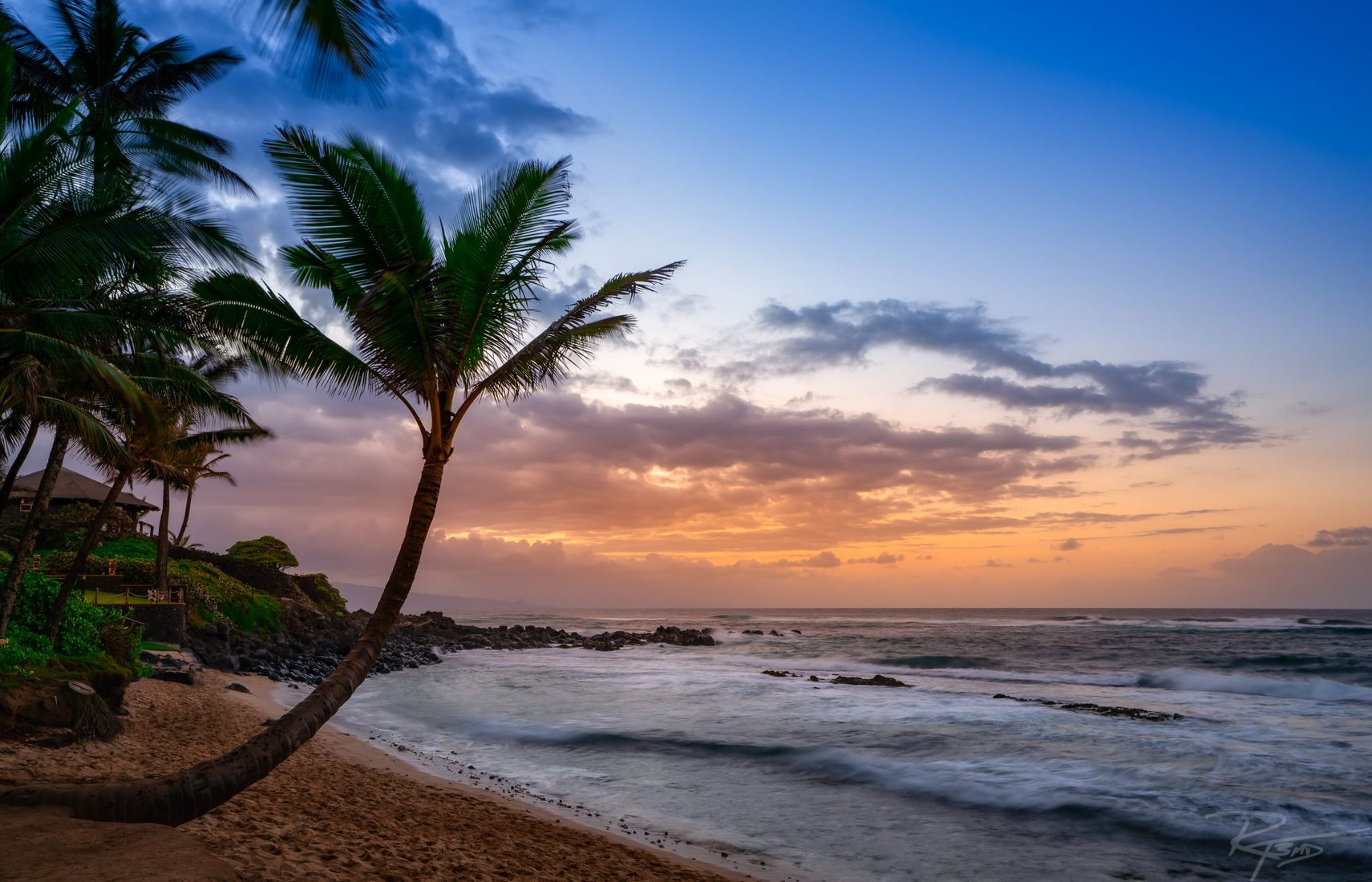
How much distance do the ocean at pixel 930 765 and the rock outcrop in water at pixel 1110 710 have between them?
0.41 m

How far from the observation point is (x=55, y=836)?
522cm

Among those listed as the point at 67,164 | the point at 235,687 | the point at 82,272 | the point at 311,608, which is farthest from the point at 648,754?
the point at 311,608

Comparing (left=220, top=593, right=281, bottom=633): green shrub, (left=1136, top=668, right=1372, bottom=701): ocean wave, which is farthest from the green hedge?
(left=1136, top=668, right=1372, bottom=701): ocean wave

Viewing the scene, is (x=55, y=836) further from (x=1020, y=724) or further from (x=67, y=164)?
(x=1020, y=724)

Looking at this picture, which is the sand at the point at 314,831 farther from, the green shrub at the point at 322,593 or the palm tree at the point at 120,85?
the green shrub at the point at 322,593

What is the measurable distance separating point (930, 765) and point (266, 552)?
4053 centimetres

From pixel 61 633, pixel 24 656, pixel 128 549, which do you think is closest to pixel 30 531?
pixel 61 633

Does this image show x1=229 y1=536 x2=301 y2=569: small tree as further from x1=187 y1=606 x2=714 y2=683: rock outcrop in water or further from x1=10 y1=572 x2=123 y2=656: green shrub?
x1=10 y1=572 x2=123 y2=656: green shrub

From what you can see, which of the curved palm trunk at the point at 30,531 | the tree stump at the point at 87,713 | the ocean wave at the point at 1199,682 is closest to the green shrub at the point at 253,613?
the curved palm trunk at the point at 30,531

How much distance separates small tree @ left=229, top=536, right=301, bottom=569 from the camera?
42.5m

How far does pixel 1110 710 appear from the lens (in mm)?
20078

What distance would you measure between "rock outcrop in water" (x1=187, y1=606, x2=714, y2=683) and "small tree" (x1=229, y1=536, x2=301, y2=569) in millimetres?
4390

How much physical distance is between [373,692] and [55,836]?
19.2 metres

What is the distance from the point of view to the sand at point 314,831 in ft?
17.1
